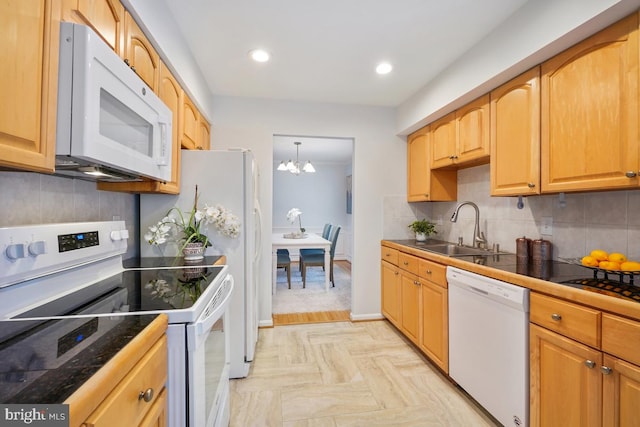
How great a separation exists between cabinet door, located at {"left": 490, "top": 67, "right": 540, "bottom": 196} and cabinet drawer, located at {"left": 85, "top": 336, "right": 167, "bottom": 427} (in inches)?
79.7

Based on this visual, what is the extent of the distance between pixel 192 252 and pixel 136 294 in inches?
26.8

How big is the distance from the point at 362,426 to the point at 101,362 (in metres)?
1.50

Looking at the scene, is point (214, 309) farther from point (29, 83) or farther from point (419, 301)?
point (419, 301)

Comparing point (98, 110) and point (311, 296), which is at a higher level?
point (98, 110)

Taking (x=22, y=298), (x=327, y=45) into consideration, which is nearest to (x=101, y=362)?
(x=22, y=298)

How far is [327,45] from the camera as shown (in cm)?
202

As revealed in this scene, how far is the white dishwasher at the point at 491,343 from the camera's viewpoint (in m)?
1.42

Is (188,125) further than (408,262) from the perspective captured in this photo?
No

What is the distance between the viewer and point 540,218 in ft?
6.40

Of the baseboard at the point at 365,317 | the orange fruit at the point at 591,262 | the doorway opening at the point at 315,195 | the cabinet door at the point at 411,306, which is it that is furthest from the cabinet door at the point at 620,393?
the doorway opening at the point at 315,195

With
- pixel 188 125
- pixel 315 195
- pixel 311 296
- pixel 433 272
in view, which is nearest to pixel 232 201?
pixel 188 125

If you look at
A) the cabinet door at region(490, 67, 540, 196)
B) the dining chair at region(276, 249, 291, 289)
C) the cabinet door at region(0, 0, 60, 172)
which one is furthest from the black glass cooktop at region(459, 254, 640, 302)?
the dining chair at region(276, 249, 291, 289)

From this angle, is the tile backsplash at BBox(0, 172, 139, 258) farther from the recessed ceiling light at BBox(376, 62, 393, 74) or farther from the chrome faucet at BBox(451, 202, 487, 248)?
the chrome faucet at BBox(451, 202, 487, 248)

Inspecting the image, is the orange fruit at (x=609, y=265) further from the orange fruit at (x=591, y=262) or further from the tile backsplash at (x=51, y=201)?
the tile backsplash at (x=51, y=201)
